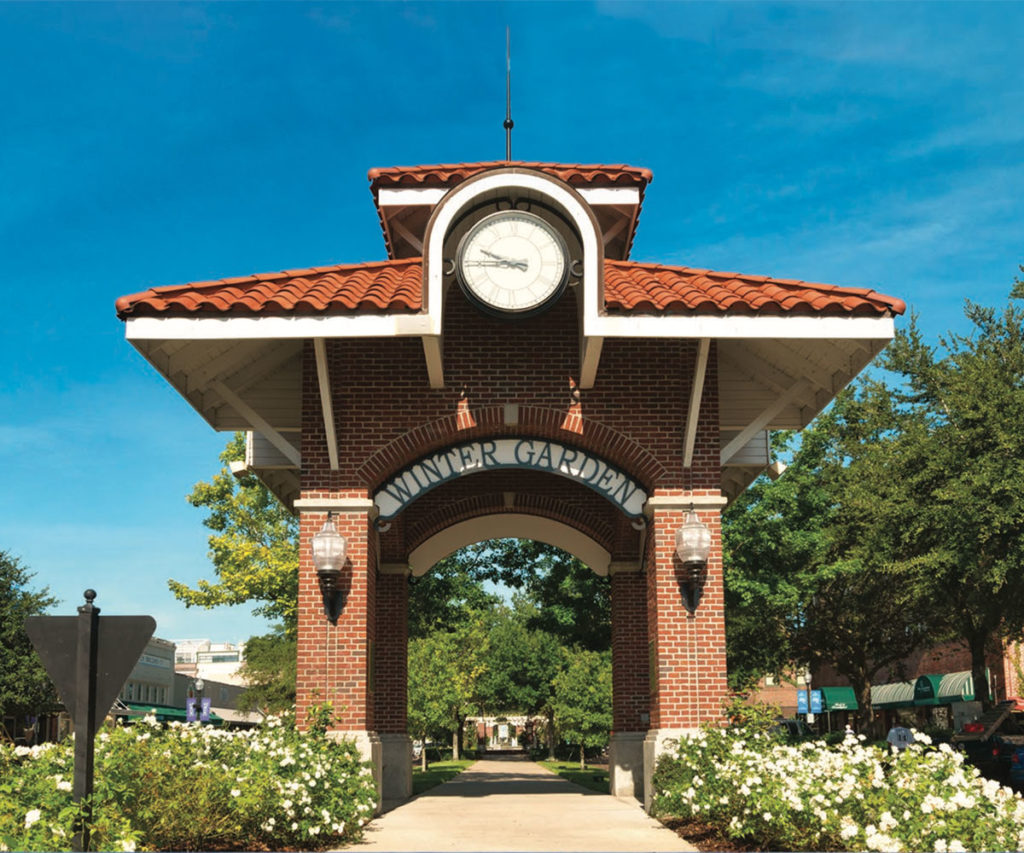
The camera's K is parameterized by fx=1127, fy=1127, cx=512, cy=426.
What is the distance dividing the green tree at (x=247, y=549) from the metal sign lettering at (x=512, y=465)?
83.2ft

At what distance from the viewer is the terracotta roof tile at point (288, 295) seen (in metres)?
12.8

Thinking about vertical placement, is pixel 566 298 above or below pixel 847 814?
above

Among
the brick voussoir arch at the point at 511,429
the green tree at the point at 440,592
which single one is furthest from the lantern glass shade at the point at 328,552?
the green tree at the point at 440,592

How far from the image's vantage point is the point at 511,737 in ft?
358

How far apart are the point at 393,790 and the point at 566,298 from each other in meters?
8.57

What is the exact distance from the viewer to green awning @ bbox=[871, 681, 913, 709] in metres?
54.2

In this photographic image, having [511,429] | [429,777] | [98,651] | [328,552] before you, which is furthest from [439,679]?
[98,651]

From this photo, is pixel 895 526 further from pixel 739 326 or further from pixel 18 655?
pixel 18 655

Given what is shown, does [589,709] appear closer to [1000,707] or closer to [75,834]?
[1000,707]

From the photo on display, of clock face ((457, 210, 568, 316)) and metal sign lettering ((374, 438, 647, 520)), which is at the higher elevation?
clock face ((457, 210, 568, 316))

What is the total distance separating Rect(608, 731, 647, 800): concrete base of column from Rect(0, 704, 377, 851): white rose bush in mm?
6735

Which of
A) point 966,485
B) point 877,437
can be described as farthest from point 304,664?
point 877,437

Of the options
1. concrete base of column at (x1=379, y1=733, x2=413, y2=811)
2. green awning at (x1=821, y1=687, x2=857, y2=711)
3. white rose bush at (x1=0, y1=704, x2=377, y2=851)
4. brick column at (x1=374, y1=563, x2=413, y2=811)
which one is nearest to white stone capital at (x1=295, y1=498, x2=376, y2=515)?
white rose bush at (x1=0, y1=704, x2=377, y2=851)

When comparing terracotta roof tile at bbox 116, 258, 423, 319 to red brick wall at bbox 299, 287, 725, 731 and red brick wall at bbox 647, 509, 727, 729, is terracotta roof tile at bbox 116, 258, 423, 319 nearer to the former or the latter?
red brick wall at bbox 299, 287, 725, 731
